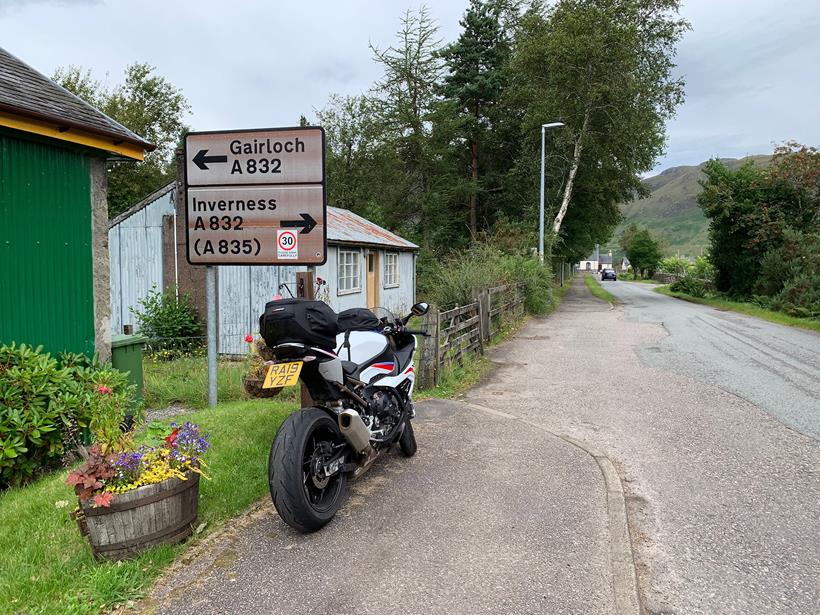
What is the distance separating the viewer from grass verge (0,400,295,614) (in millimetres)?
2943

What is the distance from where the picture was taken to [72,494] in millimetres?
4238

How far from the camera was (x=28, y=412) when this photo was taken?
4.50 metres

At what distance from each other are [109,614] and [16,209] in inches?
162

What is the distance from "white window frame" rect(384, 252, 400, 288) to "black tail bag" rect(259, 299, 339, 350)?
46.1ft

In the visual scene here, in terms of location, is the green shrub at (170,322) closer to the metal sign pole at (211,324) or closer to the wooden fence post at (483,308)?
the wooden fence post at (483,308)

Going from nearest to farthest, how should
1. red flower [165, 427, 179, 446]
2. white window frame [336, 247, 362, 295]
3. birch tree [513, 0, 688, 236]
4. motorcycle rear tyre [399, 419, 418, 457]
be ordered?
red flower [165, 427, 179, 446] < motorcycle rear tyre [399, 419, 418, 457] < white window frame [336, 247, 362, 295] < birch tree [513, 0, 688, 236]

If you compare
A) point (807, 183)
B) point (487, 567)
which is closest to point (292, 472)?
point (487, 567)

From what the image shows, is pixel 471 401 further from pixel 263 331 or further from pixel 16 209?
pixel 16 209

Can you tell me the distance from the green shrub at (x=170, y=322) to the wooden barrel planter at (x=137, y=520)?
906 centimetres

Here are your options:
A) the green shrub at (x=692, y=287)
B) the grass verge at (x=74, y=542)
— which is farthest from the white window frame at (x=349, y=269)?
the green shrub at (x=692, y=287)

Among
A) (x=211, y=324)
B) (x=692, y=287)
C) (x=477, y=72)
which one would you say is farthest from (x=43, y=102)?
(x=692, y=287)

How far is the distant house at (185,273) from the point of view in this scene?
12.4 m

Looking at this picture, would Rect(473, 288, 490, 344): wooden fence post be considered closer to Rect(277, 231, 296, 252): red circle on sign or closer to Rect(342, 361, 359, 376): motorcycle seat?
Rect(277, 231, 296, 252): red circle on sign

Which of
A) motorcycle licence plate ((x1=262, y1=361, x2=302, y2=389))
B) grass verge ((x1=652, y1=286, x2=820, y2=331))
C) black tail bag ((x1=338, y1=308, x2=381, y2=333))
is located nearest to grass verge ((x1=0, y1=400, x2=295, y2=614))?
motorcycle licence plate ((x1=262, y1=361, x2=302, y2=389))
